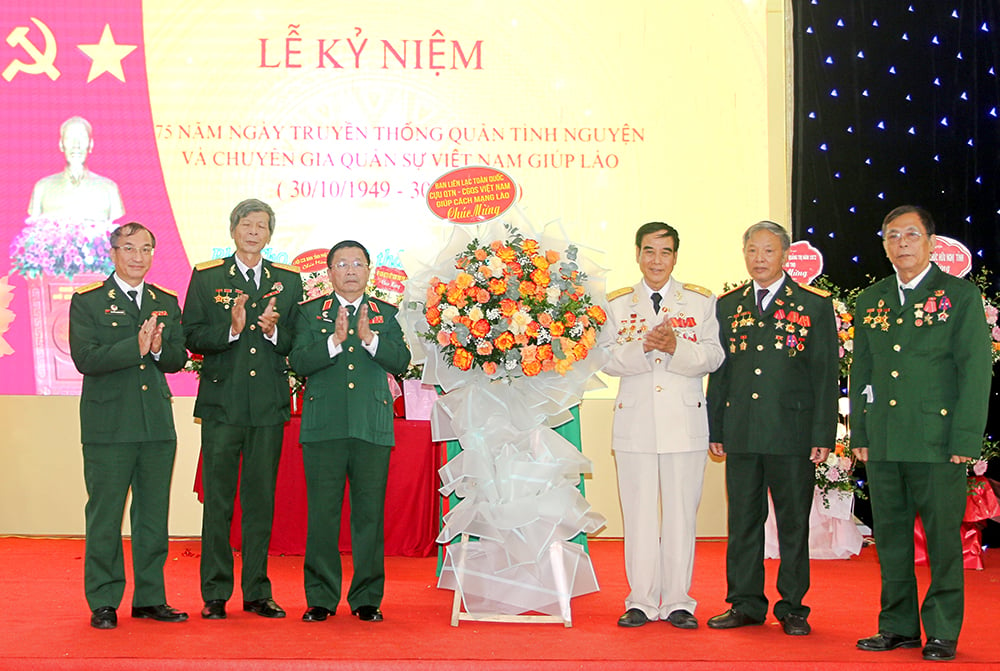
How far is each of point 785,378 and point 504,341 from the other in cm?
115

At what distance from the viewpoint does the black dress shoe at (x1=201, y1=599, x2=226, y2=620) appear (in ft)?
13.4

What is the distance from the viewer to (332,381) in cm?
411

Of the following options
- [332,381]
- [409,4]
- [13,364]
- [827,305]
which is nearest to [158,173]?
[13,364]

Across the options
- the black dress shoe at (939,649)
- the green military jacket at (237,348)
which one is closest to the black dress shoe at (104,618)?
the green military jacket at (237,348)

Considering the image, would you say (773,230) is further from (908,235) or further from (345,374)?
(345,374)

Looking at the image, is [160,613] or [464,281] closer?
[464,281]

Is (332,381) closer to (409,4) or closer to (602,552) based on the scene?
(602,552)

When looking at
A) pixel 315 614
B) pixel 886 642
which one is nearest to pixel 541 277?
pixel 315 614

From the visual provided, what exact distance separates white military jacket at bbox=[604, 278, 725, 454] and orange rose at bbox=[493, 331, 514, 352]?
19.6 inches

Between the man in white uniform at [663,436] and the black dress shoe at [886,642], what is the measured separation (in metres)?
0.65

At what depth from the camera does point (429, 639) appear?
3795mm

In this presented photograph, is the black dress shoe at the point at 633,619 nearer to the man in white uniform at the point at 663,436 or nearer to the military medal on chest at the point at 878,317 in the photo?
the man in white uniform at the point at 663,436

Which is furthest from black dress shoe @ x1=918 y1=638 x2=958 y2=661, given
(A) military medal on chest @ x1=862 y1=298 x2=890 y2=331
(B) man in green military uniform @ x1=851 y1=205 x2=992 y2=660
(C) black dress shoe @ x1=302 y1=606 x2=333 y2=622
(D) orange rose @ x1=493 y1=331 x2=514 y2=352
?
(C) black dress shoe @ x1=302 y1=606 x2=333 y2=622

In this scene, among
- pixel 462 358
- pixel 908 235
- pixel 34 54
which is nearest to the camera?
pixel 908 235
